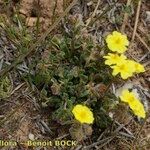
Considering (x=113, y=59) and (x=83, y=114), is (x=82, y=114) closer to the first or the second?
(x=83, y=114)

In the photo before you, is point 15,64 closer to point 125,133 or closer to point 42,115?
point 42,115

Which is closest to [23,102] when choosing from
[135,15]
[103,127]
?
[103,127]

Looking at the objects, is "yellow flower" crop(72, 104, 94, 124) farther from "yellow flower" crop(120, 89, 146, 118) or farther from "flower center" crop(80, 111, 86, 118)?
"yellow flower" crop(120, 89, 146, 118)

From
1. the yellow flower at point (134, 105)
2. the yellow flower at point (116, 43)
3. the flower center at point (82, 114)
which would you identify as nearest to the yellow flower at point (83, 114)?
the flower center at point (82, 114)

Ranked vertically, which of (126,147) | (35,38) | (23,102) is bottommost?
(126,147)

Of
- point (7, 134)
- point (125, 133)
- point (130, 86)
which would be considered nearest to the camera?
point (7, 134)

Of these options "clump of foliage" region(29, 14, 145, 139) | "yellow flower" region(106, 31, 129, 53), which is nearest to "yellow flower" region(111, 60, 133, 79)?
"clump of foliage" region(29, 14, 145, 139)

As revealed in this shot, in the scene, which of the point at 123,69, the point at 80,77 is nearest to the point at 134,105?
the point at 123,69
